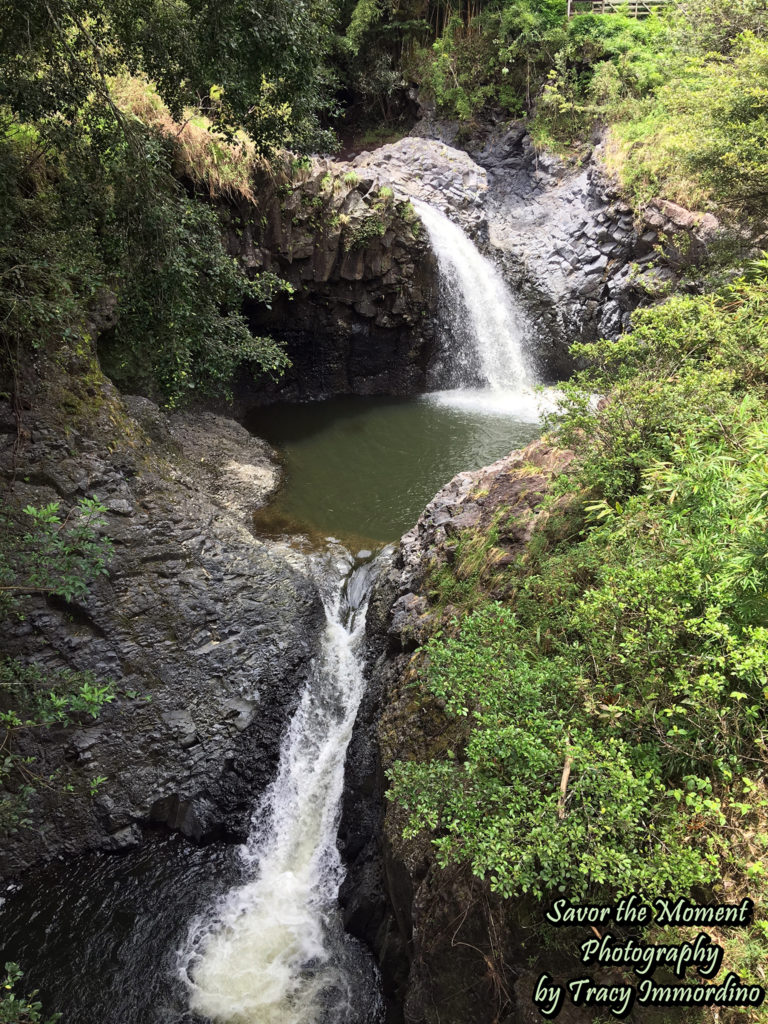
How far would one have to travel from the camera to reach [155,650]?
7.05 meters

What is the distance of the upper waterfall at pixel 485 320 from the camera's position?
55.7ft

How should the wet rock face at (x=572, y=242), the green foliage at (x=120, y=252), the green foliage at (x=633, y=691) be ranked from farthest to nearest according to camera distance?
the wet rock face at (x=572, y=242) → the green foliage at (x=120, y=252) → the green foliage at (x=633, y=691)

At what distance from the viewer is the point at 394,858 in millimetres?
4809

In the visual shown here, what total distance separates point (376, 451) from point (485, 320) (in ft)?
21.1

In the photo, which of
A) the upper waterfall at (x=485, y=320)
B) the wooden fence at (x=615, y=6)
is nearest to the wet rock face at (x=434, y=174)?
the upper waterfall at (x=485, y=320)

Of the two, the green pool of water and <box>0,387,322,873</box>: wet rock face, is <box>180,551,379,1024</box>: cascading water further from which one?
the green pool of water

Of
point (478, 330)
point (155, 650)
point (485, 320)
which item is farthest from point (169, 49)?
→ point (485, 320)

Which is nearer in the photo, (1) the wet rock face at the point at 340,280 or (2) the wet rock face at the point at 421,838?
(2) the wet rock face at the point at 421,838

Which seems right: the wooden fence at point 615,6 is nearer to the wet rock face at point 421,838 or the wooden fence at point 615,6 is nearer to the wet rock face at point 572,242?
the wet rock face at point 572,242

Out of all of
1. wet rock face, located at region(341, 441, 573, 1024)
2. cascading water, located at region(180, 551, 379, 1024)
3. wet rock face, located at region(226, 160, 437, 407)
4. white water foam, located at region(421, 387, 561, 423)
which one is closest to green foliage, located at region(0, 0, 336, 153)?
wet rock face, located at region(341, 441, 573, 1024)

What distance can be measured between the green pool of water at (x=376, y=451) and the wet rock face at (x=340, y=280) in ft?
2.98

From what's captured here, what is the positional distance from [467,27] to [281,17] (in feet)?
69.0

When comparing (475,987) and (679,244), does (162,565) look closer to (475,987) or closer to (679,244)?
(475,987)

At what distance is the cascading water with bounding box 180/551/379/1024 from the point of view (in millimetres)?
5152
